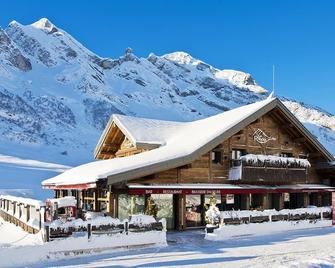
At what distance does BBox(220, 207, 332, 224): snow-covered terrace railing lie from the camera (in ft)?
70.5

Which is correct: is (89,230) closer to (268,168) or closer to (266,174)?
(266,174)

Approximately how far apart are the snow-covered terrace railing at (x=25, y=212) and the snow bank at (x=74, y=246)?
2.04m

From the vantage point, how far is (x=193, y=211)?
2503 cm

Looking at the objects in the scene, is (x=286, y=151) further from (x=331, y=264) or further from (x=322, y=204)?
(x=331, y=264)

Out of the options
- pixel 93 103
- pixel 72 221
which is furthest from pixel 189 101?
pixel 72 221

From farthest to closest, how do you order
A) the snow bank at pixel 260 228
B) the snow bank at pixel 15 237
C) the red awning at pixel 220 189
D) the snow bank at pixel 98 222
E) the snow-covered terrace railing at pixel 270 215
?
the red awning at pixel 220 189, the snow-covered terrace railing at pixel 270 215, the snow bank at pixel 260 228, the snow bank at pixel 15 237, the snow bank at pixel 98 222

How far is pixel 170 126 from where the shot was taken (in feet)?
100

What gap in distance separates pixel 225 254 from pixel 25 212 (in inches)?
431

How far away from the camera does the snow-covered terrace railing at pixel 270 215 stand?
21484mm

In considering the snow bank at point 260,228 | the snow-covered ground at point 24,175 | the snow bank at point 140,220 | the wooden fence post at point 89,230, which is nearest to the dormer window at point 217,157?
the snow bank at point 260,228

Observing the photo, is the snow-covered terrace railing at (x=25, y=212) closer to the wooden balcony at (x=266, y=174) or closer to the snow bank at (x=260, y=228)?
the snow bank at (x=260, y=228)

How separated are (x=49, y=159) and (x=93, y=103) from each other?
57.2 metres

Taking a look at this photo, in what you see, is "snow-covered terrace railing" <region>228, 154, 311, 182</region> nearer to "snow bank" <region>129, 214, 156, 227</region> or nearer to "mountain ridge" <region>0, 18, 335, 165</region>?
"snow bank" <region>129, 214, 156, 227</region>

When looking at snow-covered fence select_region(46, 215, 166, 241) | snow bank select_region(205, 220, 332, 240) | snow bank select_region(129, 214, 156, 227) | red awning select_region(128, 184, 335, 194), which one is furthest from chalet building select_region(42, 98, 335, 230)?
snow bank select_region(205, 220, 332, 240)
